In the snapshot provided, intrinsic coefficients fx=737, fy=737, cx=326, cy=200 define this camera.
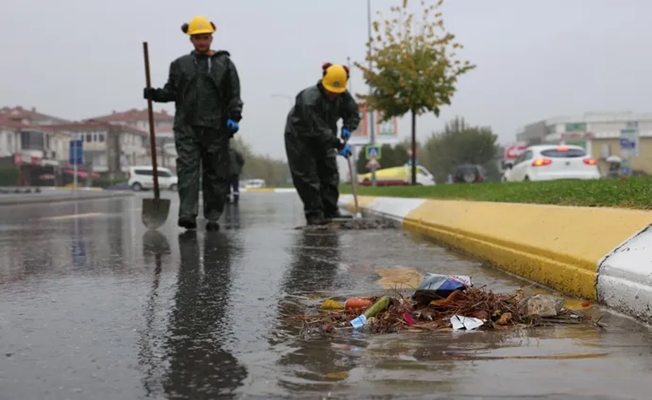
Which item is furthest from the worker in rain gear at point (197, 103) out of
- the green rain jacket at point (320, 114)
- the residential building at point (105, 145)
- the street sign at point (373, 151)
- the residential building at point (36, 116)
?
the residential building at point (36, 116)

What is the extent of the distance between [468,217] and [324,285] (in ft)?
9.44

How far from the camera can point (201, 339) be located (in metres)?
3.04

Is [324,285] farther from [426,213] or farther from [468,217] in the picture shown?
[426,213]

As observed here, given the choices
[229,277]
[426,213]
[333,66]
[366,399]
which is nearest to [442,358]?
[366,399]

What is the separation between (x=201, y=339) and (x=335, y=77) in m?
6.60

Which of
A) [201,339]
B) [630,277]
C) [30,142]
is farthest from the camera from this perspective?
[30,142]

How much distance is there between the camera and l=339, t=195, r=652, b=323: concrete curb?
338 cm

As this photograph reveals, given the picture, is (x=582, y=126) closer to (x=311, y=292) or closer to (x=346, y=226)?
(x=346, y=226)

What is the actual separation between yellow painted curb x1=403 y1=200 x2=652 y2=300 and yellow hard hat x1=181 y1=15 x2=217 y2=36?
3.54m

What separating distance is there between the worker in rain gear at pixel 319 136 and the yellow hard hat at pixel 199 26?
5.48 feet

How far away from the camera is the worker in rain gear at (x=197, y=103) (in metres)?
8.31

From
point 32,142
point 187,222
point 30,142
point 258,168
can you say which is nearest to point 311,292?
point 187,222

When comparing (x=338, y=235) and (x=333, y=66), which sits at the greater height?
(x=333, y=66)

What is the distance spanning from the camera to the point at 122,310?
3645 millimetres
